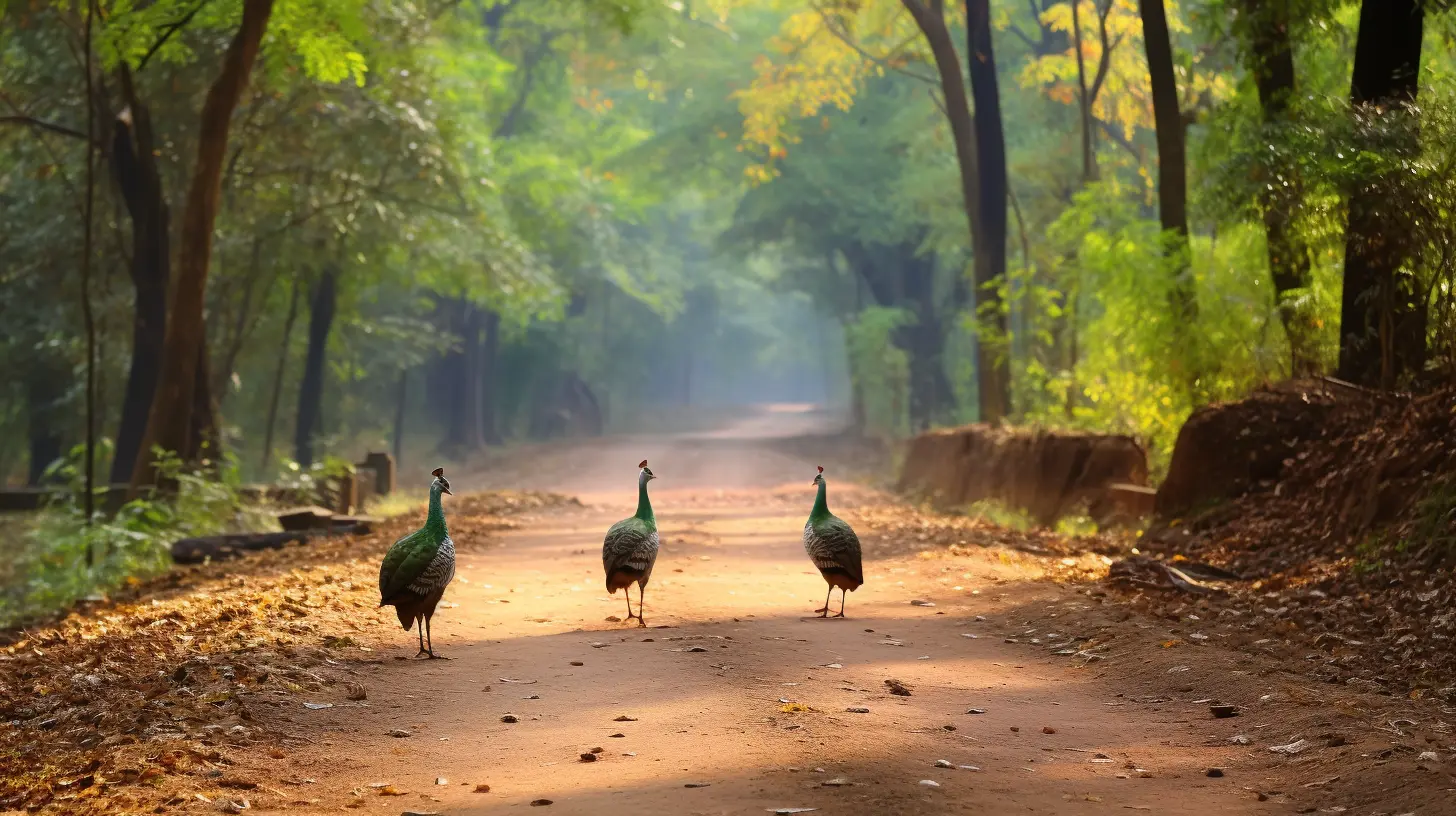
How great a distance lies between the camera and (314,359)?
32656mm

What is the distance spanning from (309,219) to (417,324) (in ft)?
43.8

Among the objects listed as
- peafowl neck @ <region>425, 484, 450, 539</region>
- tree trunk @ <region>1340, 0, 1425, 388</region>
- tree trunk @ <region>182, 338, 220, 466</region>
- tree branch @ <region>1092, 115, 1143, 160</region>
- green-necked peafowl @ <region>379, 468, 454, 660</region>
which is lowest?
green-necked peafowl @ <region>379, 468, 454, 660</region>

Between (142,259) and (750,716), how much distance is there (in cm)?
1680

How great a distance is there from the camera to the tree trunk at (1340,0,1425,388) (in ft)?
43.3

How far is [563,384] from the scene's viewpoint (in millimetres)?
62562

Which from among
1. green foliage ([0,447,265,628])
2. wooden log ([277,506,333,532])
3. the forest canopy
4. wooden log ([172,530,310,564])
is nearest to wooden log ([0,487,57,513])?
the forest canopy

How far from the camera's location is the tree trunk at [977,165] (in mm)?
26188

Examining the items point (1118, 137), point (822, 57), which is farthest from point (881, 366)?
point (822, 57)

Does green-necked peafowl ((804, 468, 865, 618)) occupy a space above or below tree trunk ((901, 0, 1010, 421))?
below

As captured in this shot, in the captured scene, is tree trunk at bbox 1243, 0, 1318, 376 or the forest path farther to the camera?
tree trunk at bbox 1243, 0, 1318, 376

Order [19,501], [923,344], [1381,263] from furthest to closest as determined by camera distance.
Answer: [923,344]
[19,501]
[1381,263]

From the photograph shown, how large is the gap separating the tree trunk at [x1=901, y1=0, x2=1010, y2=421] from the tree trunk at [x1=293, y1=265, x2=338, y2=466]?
14.5 meters

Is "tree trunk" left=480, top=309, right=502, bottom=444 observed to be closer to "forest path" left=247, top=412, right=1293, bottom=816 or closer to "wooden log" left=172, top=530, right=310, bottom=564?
"wooden log" left=172, top=530, right=310, bottom=564

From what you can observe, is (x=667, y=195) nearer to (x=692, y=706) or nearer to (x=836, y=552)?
(x=836, y=552)
